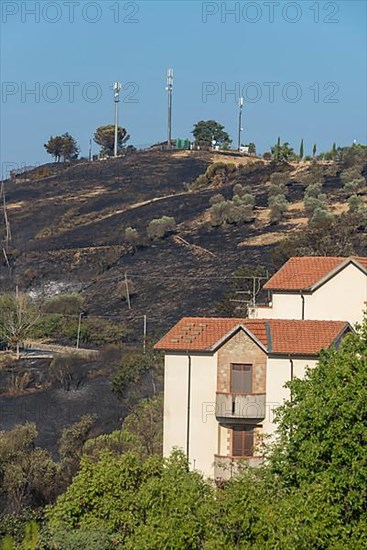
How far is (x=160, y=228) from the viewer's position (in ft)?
307

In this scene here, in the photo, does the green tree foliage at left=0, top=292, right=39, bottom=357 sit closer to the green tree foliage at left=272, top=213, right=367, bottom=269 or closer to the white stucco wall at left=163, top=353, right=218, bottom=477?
the green tree foliage at left=272, top=213, right=367, bottom=269

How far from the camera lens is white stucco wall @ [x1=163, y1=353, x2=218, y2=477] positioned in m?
31.2

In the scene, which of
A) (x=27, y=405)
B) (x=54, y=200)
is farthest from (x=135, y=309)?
(x=54, y=200)

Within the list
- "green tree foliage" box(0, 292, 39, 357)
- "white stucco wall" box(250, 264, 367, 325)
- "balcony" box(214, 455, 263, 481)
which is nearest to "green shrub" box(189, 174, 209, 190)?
"green tree foliage" box(0, 292, 39, 357)

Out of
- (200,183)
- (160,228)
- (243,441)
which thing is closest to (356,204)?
(160,228)

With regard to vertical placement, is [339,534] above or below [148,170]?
below

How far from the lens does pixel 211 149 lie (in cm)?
13112

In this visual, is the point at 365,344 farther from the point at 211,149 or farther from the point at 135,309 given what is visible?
the point at 211,149

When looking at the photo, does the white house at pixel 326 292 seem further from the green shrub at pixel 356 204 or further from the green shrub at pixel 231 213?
the green shrub at pixel 231 213

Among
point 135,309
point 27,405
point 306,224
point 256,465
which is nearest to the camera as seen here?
point 256,465

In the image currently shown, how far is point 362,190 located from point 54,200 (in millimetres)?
33038

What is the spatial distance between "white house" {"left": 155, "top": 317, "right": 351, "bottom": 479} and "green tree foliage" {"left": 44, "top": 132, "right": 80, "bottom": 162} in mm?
113873

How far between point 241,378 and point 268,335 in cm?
125

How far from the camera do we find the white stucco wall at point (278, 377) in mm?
30859
